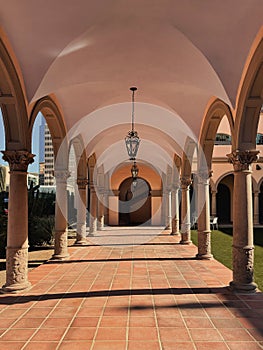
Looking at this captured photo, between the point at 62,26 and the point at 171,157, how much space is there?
12222mm

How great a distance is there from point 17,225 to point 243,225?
4.61 meters

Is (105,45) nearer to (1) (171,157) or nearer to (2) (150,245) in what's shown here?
(2) (150,245)

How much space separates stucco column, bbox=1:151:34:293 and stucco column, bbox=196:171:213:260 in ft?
17.6

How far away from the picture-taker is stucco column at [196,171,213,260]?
34.7ft

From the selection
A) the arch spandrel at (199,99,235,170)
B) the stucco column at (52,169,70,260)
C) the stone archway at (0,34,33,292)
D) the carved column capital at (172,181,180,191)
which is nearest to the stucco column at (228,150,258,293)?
the arch spandrel at (199,99,235,170)

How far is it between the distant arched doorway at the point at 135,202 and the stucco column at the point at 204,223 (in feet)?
51.4

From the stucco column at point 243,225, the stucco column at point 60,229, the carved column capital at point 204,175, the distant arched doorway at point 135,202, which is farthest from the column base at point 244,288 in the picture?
the distant arched doorway at point 135,202

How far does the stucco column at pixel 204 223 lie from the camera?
34.7 ft

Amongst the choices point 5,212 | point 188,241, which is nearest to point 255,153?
point 188,241

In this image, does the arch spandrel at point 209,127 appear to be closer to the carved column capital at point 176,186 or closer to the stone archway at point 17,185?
the stone archway at point 17,185

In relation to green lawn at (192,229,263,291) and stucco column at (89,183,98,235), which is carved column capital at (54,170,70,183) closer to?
green lawn at (192,229,263,291)

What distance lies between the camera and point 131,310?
235 inches

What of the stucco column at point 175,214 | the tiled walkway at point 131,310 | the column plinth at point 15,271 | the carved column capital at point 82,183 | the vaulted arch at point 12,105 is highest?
the vaulted arch at point 12,105

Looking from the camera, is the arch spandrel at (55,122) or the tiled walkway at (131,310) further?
the arch spandrel at (55,122)
